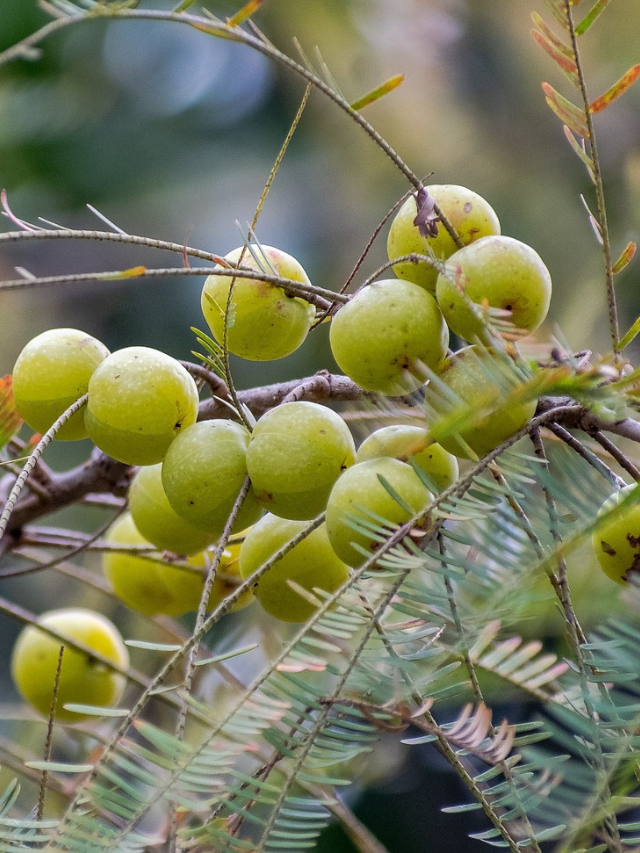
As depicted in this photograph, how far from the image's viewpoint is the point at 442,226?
0.46 m

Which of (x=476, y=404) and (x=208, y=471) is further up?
(x=476, y=404)

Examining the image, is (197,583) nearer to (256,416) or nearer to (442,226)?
(256,416)

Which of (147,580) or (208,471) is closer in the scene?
(208,471)

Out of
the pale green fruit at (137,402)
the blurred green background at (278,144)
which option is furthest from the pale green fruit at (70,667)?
the blurred green background at (278,144)

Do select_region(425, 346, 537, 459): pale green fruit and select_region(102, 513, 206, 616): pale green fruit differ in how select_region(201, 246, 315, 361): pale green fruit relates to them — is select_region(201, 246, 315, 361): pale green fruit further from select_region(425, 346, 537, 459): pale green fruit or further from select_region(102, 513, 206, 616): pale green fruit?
select_region(102, 513, 206, 616): pale green fruit

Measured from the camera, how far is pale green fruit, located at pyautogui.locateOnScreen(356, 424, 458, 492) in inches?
16.2

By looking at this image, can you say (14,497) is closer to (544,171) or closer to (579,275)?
(579,275)

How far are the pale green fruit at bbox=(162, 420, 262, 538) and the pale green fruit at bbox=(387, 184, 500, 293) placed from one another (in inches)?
4.9

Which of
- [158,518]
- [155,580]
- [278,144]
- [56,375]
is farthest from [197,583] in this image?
[278,144]

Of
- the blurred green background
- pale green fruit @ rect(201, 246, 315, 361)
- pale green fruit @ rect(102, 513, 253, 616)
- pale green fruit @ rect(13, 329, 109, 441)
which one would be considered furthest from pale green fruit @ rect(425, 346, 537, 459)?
the blurred green background

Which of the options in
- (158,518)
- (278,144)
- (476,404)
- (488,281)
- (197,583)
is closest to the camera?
(476,404)

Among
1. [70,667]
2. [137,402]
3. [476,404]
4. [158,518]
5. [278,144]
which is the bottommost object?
[70,667]

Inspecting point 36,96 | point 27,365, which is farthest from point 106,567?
point 36,96

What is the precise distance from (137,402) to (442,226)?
182mm
